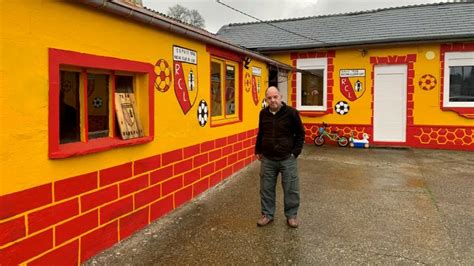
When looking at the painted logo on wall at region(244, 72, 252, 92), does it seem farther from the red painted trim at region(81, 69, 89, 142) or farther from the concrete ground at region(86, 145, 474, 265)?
the red painted trim at region(81, 69, 89, 142)

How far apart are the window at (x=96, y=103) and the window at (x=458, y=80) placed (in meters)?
9.68

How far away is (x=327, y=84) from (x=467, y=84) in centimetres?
397

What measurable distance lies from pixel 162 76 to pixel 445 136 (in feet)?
31.1

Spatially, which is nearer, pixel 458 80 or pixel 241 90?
pixel 241 90

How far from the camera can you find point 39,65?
2990 millimetres

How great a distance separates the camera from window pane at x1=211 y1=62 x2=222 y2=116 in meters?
6.64

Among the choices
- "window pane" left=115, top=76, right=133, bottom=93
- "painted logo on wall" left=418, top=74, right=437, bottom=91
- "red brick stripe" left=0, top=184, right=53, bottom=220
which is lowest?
"red brick stripe" left=0, top=184, right=53, bottom=220

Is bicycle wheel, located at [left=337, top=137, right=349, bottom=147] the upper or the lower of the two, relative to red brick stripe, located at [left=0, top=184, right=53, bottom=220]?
lower

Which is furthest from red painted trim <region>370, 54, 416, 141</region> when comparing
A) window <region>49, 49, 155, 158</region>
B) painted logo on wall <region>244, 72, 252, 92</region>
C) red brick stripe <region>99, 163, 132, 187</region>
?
red brick stripe <region>99, 163, 132, 187</region>

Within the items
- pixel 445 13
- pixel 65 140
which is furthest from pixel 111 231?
pixel 445 13

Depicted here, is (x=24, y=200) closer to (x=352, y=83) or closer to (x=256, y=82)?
(x=256, y=82)

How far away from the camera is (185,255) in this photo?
3736 millimetres

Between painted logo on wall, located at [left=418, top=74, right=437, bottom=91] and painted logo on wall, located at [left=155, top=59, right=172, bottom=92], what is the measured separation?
8960mm

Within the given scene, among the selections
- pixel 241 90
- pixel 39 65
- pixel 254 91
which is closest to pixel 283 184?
pixel 39 65
